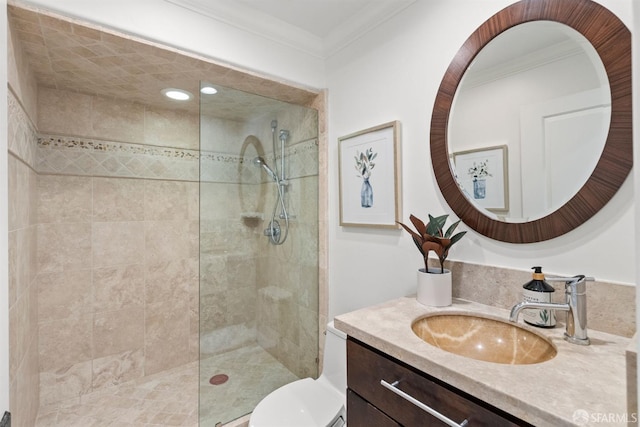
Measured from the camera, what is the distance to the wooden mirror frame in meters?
0.89

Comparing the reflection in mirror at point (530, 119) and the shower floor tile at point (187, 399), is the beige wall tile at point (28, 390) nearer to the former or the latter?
the shower floor tile at point (187, 399)

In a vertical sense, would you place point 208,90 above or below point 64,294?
above

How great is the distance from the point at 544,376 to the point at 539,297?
37 cm

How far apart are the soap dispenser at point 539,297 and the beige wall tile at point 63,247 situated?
2.60m

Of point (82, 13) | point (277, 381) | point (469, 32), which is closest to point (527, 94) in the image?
point (469, 32)

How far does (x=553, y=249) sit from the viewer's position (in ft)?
3.40

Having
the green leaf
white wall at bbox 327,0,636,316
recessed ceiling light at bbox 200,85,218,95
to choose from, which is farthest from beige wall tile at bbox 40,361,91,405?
the green leaf

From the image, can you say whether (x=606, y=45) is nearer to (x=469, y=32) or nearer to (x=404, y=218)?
(x=469, y=32)

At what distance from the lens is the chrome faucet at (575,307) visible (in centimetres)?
86

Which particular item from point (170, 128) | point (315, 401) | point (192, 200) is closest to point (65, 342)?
point (192, 200)

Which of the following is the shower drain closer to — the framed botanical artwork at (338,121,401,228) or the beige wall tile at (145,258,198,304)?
the beige wall tile at (145,258,198,304)

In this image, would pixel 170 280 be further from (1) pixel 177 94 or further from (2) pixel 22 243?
(1) pixel 177 94

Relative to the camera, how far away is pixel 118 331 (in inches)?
86.7

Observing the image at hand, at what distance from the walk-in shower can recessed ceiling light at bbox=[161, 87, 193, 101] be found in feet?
1.80
